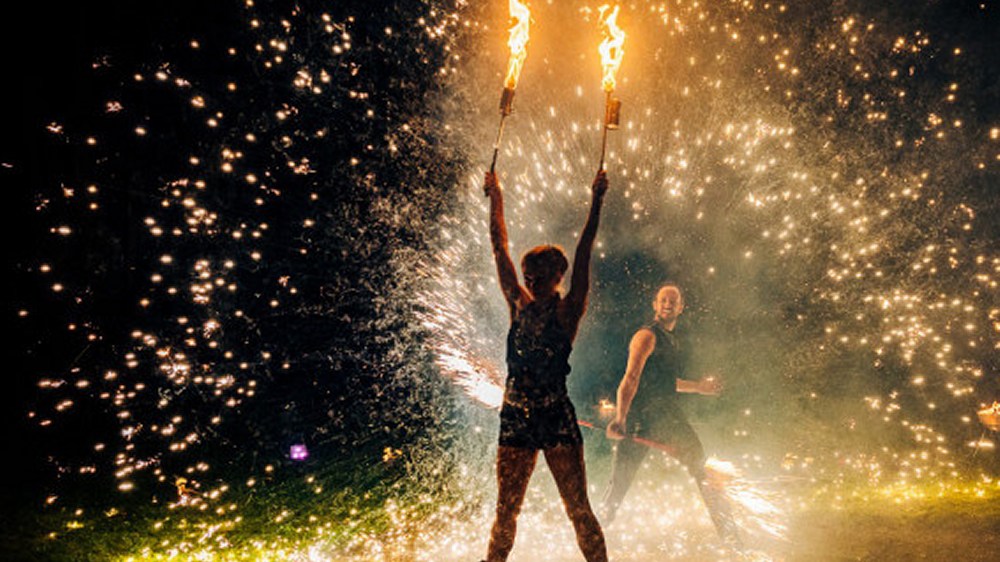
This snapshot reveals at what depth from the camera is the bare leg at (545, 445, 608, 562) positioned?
80.7 inches

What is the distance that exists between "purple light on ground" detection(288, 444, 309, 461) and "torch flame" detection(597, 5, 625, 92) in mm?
5247

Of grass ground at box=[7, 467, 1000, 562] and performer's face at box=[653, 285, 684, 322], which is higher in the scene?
performer's face at box=[653, 285, 684, 322]

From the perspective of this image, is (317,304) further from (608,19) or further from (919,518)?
(919,518)

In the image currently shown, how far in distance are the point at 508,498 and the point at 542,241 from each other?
4905 millimetres

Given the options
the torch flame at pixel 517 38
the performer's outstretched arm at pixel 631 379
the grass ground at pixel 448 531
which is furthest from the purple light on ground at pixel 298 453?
the torch flame at pixel 517 38

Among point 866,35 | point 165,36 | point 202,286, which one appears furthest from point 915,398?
point 165,36

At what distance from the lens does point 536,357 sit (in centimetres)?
217

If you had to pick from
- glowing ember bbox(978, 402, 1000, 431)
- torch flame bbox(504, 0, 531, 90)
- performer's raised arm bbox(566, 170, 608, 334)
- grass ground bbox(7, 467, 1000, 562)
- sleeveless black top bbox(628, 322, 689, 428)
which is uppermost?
torch flame bbox(504, 0, 531, 90)

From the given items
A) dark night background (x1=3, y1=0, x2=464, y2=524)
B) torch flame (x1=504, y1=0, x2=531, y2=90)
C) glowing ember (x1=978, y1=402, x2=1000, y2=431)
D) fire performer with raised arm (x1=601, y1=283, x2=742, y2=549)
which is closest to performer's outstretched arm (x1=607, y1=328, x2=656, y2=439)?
fire performer with raised arm (x1=601, y1=283, x2=742, y2=549)

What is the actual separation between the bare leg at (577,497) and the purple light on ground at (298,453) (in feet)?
13.8

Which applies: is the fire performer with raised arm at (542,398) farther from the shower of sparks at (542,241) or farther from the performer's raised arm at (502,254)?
the shower of sparks at (542,241)

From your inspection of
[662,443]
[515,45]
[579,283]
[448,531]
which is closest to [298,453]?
[448,531]

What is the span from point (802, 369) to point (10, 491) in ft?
30.4

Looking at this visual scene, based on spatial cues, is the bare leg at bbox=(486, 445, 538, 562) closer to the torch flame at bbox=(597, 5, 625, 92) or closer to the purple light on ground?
the torch flame at bbox=(597, 5, 625, 92)
